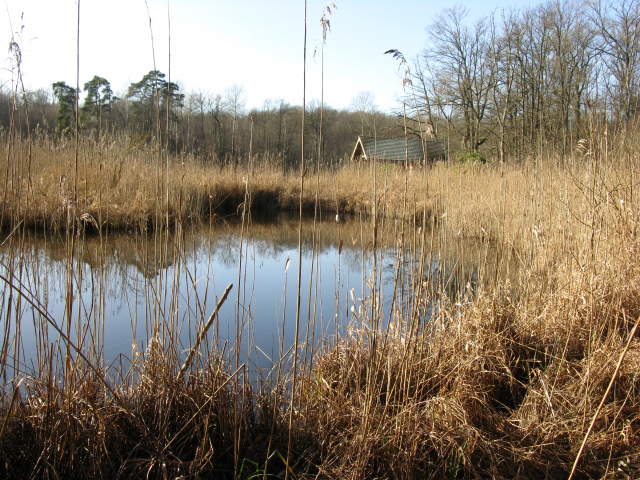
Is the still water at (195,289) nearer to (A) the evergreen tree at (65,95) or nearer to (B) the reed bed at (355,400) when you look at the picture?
(B) the reed bed at (355,400)

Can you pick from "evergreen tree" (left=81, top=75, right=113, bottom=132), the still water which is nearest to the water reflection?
the still water

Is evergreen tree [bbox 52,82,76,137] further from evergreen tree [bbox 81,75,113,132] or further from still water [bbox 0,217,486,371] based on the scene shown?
still water [bbox 0,217,486,371]

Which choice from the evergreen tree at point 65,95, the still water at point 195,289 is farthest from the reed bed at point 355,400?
the evergreen tree at point 65,95

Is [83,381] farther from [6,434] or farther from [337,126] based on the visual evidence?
[337,126]

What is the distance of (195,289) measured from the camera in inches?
45.7

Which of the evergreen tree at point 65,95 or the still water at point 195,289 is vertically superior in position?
the evergreen tree at point 65,95

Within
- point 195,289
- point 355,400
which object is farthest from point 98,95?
point 355,400

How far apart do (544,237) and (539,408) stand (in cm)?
144

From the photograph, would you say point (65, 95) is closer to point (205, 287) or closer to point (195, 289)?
point (205, 287)

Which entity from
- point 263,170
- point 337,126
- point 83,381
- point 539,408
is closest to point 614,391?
point 539,408

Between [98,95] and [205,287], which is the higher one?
[98,95]

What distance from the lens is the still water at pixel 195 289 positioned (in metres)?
1.29

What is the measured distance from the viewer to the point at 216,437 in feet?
4.09

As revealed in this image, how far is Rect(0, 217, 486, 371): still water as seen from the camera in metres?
1.29
